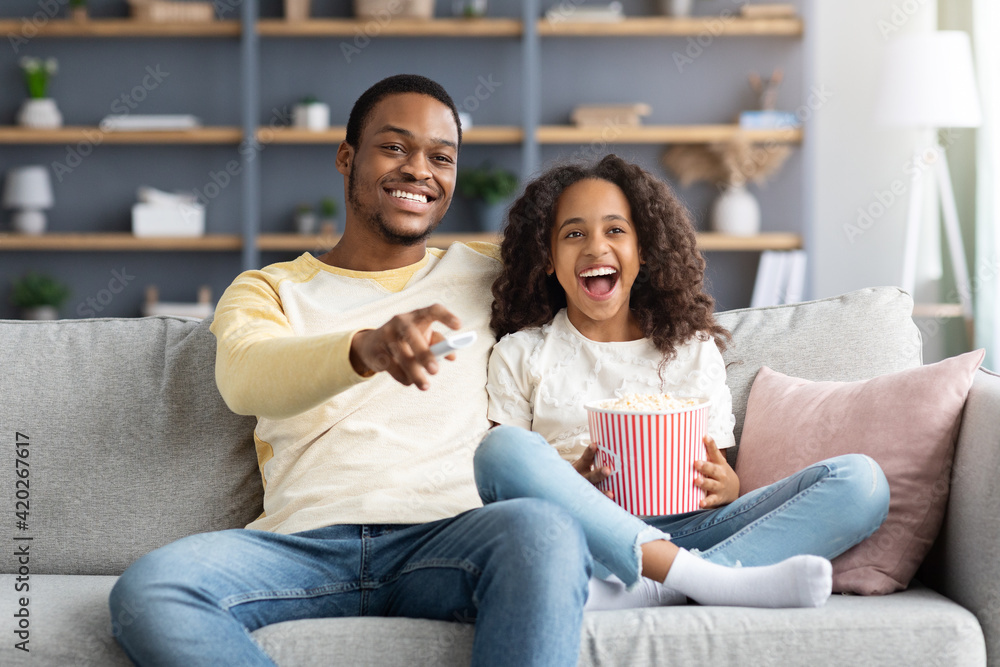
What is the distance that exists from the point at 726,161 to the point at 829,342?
259 centimetres

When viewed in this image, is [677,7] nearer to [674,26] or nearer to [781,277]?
[674,26]

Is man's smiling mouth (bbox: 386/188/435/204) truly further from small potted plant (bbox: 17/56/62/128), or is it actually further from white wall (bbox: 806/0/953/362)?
small potted plant (bbox: 17/56/62/128)

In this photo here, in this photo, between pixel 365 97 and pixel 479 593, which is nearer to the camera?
pixel 479 593

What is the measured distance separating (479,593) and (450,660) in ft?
0.38

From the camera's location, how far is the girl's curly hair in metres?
1.65

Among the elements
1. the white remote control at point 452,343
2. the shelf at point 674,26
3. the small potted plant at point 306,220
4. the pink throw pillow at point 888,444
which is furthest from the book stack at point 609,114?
the white remote control at point 452,343

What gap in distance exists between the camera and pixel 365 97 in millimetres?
1748

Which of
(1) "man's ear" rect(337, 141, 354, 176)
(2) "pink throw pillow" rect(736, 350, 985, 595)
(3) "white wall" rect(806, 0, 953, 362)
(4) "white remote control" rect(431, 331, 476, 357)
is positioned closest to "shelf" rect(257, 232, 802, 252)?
(3) "white wall" rect(806, 0, 953, 362)

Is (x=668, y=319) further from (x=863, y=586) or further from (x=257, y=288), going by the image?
(x=257, y=288)

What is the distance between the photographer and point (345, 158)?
70.4 inches

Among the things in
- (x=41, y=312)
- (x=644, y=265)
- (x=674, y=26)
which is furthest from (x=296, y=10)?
(x=644, y=265)

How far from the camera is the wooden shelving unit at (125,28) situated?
4.08m

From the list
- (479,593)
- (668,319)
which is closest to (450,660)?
(479,593)

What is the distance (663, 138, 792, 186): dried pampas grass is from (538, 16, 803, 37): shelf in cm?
49
